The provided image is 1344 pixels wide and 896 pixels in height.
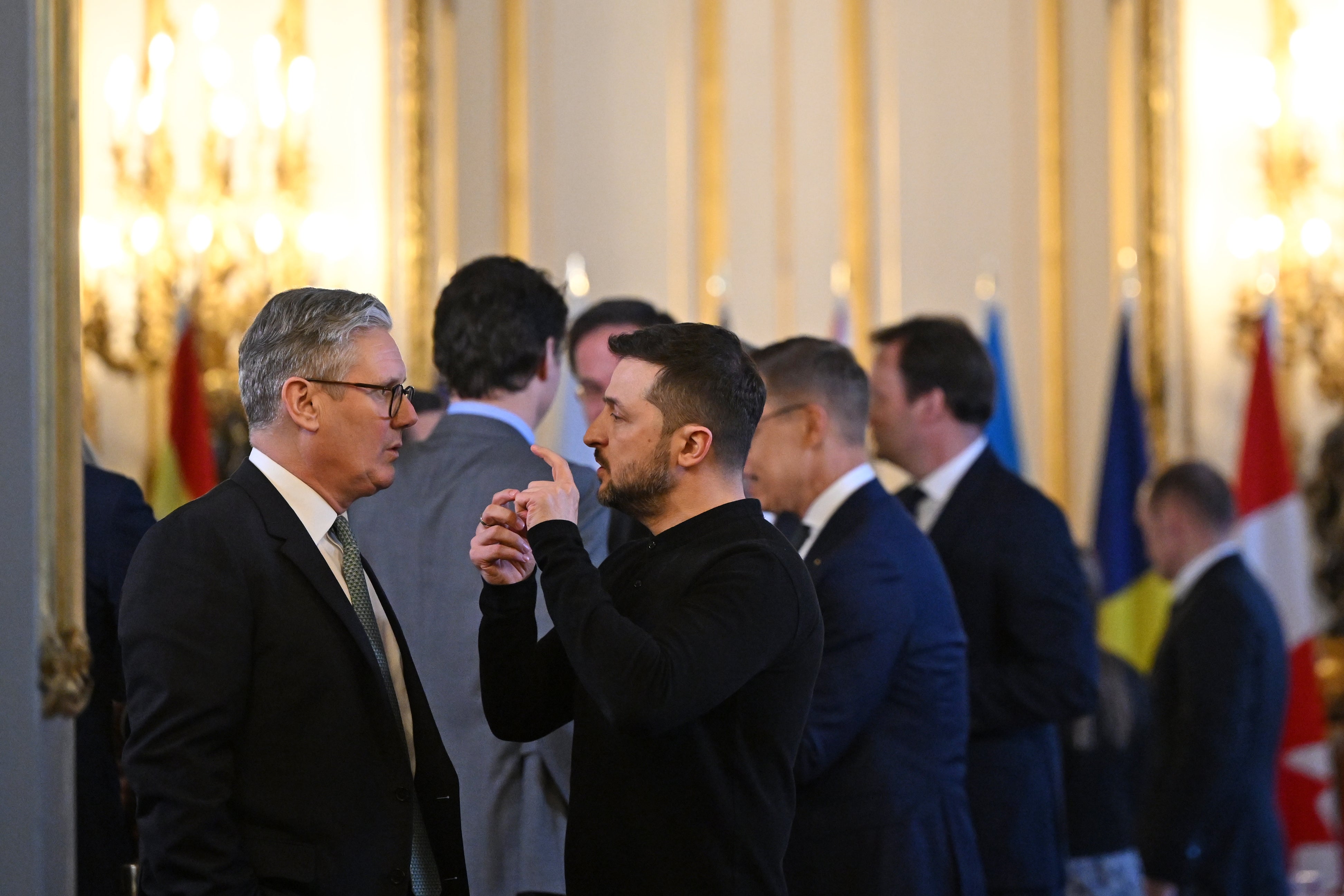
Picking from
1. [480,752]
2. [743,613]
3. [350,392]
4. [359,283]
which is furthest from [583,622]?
[359,283]

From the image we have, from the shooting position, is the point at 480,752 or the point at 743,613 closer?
the point at 743,613

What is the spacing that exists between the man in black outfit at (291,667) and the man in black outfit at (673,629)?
19 centimetres

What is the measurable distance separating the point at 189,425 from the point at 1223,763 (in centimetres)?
407

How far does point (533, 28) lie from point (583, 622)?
5.81m

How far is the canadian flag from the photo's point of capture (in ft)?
20.5

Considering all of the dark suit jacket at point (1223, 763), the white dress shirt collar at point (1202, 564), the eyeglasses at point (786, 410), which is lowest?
the dark suit jacket at point (1223, 763)

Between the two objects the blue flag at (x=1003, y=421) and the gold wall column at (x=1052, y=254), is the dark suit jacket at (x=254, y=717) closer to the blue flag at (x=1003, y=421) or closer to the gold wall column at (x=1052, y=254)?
the blue flag at (x=1003, y=421)

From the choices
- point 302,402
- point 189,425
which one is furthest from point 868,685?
point 189,425

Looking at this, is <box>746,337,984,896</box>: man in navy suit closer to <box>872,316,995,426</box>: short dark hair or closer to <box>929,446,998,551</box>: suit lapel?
<box>929,446,998,551</box>: suit lapel

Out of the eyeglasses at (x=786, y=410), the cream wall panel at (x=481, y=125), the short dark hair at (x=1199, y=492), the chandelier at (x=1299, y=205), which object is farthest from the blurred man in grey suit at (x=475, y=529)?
the chandelier at (x=1299, y=205)

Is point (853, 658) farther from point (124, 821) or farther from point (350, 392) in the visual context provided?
point (124, 821)

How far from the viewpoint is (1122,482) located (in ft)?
22.5

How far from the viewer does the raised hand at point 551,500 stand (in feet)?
7.00

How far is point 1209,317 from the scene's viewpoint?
7.11 m
